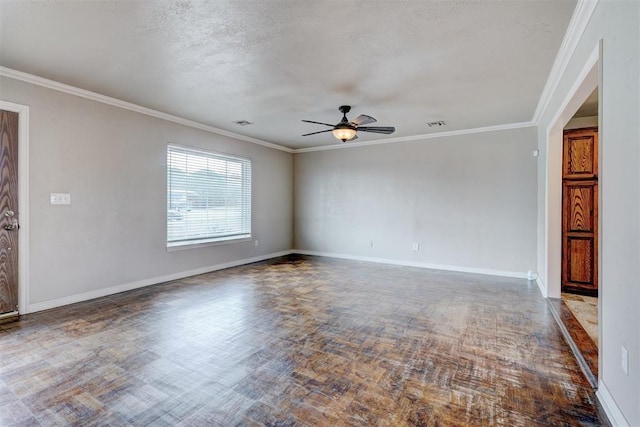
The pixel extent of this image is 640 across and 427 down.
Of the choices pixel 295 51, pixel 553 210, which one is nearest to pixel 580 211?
pixel 553 210

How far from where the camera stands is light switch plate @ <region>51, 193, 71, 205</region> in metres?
3.67

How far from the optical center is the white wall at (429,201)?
5.31 metres

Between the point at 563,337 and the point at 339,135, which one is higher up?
the point at 339,135

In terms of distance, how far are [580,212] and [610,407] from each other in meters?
3.39

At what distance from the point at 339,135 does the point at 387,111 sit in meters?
0.96

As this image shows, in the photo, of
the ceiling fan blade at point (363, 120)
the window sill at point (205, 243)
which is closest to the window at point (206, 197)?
the window sill at point (205, 243)

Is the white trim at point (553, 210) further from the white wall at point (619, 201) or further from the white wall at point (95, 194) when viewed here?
the white wall at point (95, 194)

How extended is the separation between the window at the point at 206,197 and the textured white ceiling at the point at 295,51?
109cm

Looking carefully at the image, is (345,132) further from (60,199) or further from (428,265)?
(60,199)

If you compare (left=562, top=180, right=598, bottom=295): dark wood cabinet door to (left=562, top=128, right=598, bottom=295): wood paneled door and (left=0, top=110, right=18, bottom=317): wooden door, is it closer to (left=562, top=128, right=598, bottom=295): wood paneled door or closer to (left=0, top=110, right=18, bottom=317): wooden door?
(left=562, top=128, right=598, bottom=295): wood paneled door

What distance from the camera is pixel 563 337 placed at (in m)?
2.91

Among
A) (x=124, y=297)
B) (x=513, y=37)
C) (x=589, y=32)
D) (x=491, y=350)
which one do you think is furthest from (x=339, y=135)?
(x=124, y=297)

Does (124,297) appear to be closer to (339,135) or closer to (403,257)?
(339,135)

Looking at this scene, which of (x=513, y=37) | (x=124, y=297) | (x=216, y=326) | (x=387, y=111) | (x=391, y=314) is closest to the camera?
(x=513, y=37)
